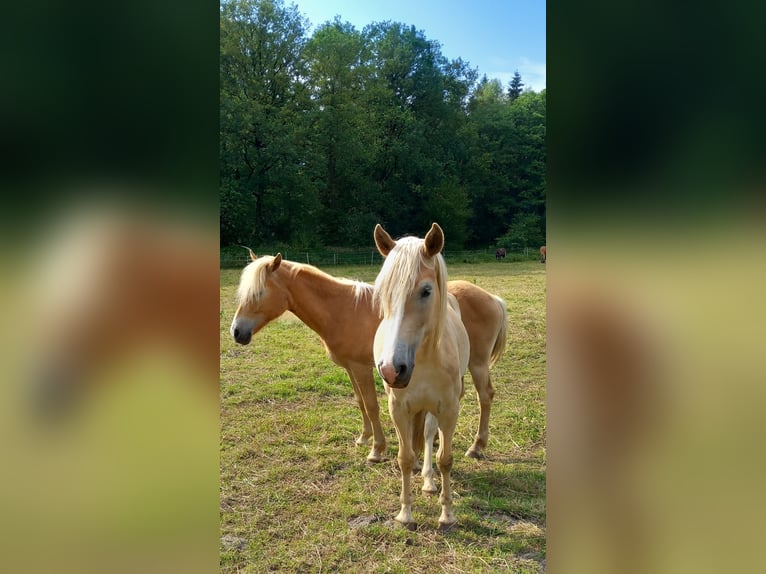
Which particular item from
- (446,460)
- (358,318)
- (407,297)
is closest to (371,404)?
(358,318)

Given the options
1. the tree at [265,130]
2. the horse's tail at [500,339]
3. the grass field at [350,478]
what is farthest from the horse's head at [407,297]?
the horse's tail at [500,339]

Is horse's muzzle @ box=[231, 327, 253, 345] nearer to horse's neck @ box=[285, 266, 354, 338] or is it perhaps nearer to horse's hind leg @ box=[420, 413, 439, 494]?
horse's neck @ box=[285, 266, 354, 338]

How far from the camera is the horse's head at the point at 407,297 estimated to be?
1.93 metres

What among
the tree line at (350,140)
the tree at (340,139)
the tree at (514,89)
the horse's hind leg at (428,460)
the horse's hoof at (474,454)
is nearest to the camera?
the tree at (514,89)

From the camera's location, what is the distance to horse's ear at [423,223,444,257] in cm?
214

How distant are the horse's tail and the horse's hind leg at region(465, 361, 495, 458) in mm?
180

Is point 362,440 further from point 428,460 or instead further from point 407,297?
point 407,297

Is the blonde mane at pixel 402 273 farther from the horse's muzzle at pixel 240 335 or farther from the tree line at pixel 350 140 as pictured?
the horse's muzzle at pixel 240 335

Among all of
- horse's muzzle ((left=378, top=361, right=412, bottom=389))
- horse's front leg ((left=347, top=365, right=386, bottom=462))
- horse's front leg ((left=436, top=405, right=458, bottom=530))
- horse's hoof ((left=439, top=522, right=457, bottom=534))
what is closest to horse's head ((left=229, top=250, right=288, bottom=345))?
horse's front leg ((left=347, top=365, right=386, bottom=462))

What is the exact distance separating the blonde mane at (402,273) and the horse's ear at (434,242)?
1.1 inches
